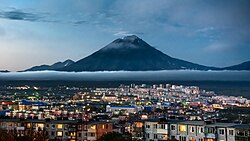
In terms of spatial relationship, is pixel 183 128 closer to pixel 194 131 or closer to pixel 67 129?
pixel 194 131

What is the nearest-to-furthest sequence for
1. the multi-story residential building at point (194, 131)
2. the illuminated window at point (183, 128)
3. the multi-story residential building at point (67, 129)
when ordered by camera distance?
the multi-story residential building at point (194, 131), the illuminated window at point (183, 128), the multi-story residential building at point (67, 129)

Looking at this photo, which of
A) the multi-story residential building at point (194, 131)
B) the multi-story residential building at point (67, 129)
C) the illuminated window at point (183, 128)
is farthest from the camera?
the multi-story residential building at point (67, 129)

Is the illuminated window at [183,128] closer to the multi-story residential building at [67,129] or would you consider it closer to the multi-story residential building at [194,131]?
the multi-story residential building at [194,131]

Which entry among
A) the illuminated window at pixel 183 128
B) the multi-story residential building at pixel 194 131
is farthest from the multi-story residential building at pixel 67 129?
the illuminated window at pixel 183 128

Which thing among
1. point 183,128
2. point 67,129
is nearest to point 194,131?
point 183,128

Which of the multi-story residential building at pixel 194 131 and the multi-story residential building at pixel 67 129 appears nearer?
the multi-story residential building at pixel 194 131

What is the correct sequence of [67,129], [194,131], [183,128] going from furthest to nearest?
[67,129] < [183,128] < [194,131]

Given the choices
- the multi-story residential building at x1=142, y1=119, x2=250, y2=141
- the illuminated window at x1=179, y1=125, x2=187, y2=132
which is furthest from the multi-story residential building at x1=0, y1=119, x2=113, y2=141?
the illuminated window at x1=179, y1=125, x2=187, y2=132

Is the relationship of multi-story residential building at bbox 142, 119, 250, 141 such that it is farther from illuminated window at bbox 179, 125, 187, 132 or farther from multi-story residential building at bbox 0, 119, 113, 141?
multi-story residential building at bbox 0, 119, 113, 141

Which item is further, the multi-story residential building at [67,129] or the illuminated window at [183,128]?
the multi-story residential building at [67,129]

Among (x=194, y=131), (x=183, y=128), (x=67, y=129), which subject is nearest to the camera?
(x=194, y=131)

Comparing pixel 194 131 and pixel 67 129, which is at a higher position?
pixel 194 131

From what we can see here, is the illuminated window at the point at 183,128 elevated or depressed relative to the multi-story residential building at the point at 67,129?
elevated
